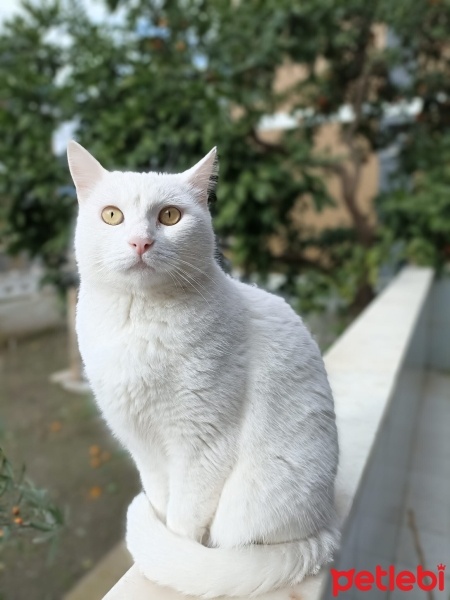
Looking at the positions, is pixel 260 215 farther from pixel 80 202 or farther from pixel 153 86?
pixel 80 202

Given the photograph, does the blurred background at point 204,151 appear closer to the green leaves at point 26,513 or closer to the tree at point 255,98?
the tree at point 255,98

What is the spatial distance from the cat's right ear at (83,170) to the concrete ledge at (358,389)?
413 millimetres

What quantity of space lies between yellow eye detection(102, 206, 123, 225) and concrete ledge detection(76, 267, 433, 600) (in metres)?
0.38

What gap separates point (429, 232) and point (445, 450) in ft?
3.79

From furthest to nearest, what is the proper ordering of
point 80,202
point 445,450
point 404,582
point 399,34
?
1. point 399,34
2. point 445,450
3. point 404,582
4. point 80,202

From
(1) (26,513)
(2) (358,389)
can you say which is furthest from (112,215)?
(2) (358,389)

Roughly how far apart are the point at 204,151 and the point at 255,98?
40 centimetres

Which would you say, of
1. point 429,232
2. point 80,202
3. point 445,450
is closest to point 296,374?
point 80,202

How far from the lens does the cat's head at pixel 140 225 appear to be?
0.42 metres

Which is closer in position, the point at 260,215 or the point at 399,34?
the point at 260,215

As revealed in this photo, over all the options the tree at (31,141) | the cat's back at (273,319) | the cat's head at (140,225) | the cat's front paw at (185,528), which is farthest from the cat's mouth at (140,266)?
the tree at (31,141)

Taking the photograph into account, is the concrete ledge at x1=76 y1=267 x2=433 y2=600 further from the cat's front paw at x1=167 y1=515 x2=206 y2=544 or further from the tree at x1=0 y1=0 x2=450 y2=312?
the tree at x1=0 y1=0 x2=450 y2=312

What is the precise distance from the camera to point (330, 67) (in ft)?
8.27

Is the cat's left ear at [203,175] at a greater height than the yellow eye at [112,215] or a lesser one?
greater
